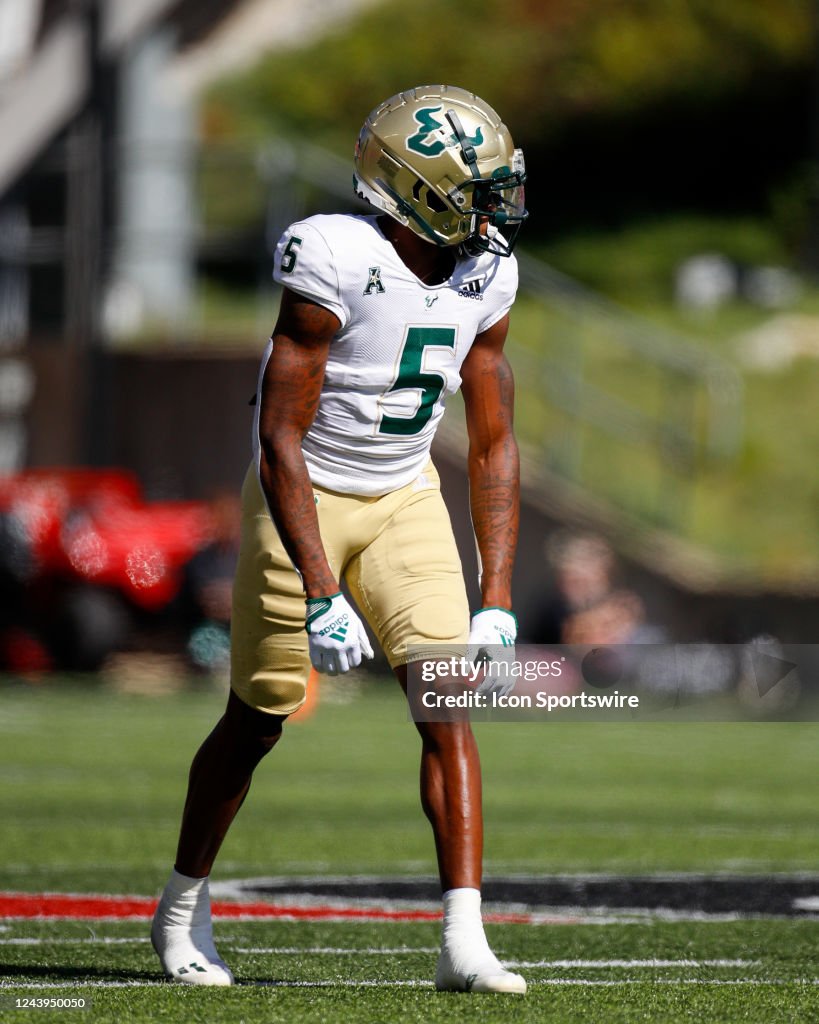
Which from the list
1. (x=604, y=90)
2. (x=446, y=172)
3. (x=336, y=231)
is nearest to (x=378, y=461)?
(x=336, y=231)

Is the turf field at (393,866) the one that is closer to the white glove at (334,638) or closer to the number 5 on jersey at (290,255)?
the white glove at (334,638)

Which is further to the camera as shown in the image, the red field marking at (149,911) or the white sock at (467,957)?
the red field marking at (149,911)

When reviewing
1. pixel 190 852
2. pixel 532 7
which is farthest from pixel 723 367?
pixel 532 7

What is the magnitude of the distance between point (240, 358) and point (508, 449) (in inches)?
547

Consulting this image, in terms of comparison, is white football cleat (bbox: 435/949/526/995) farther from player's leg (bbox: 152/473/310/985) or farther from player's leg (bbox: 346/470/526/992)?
player's leg (bbox: 152/473/310/985)

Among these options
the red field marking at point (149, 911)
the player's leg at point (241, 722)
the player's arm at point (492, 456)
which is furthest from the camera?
the red field marking at point (149, 911)

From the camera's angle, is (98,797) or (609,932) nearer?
(609,932)

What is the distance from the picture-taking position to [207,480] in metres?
19.0

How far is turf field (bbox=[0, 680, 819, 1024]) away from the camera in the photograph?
4.57 metres

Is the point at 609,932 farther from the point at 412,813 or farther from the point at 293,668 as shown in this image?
the point at 412,813

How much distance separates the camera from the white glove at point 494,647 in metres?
4.68

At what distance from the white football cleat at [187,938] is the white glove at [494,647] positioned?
2.76 ft

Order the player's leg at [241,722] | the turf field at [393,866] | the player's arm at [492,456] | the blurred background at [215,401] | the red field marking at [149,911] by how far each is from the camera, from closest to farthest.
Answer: the turf field at [393,866]
the player's leg at [241,722]
the player's arm at [492,456]
the red field marking at [149,911]
the blurred background at [215,401]

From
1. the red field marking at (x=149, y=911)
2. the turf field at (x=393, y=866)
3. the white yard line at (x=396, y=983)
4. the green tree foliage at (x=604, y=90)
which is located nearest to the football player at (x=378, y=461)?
the white yard line at (x=396, y=983)
